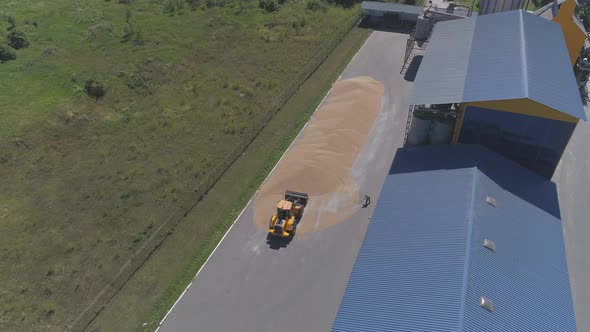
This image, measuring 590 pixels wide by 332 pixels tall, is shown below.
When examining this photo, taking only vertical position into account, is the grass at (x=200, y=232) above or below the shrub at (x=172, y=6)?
below

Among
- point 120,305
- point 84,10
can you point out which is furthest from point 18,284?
point 84,10

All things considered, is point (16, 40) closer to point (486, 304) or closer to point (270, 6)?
point (270, 6)

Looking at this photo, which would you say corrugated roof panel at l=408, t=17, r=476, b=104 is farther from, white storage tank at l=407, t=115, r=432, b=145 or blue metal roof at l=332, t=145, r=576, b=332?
blue metal roof at l=332, t=145, r=576, b=332

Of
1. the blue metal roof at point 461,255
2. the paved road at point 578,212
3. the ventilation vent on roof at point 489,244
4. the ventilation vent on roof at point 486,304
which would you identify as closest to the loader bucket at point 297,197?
the blue metal roof at point 461,255

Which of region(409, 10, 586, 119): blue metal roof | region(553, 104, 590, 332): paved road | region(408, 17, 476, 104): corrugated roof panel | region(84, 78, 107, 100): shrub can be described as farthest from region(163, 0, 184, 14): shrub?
region(553, 104, 590, 332): paved road

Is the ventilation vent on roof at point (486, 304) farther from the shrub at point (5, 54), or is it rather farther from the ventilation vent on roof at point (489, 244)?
the shrub at point (5, 54)

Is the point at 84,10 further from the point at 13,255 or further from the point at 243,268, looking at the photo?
the point at 243,268

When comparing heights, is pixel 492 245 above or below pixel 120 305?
above
